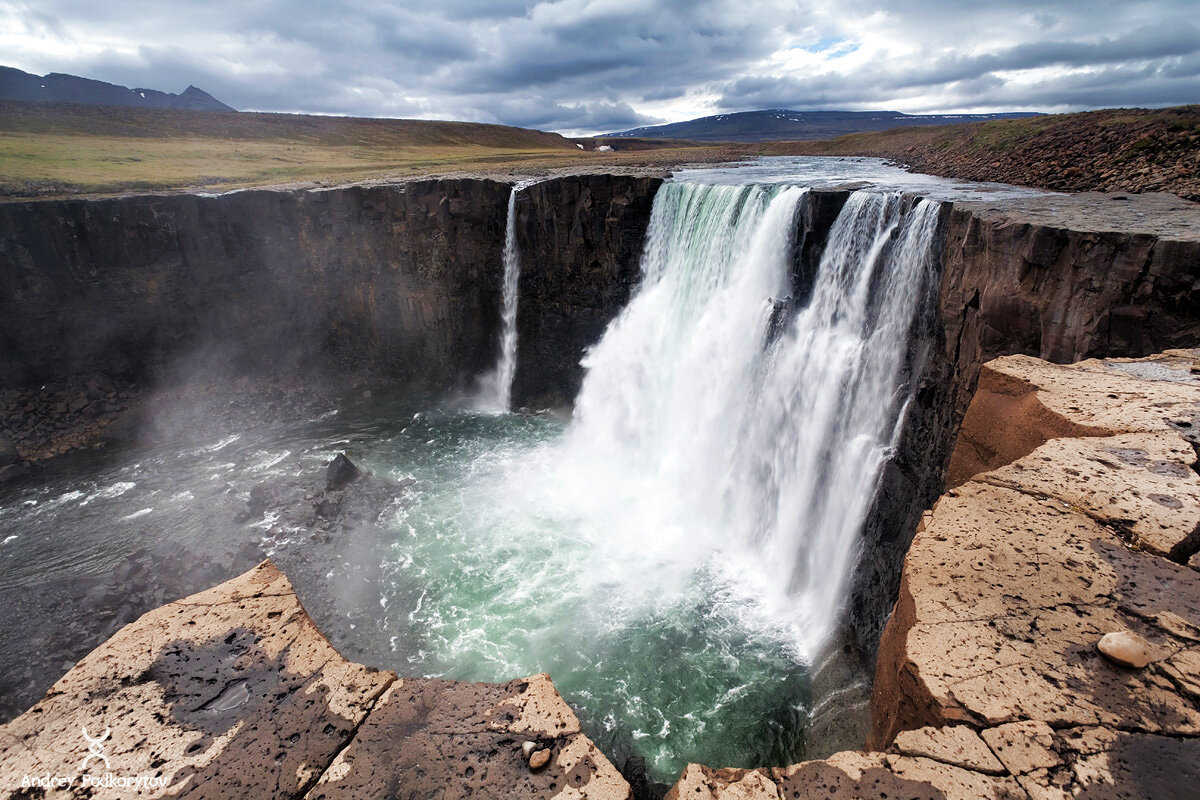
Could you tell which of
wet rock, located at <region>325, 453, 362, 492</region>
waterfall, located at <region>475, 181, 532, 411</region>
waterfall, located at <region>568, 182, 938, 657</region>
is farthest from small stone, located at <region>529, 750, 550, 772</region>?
waterfall, located at <region>475, 181, 532, 411</region>

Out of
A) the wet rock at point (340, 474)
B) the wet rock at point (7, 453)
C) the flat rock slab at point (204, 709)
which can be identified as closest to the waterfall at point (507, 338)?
the wet rock at point (340, 474)

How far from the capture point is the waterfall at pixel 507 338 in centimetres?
2292

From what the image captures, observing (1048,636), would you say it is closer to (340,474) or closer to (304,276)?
(340,474)

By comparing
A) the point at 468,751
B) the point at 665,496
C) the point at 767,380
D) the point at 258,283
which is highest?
the point at 468,751

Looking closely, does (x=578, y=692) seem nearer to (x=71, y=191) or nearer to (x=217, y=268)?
(x=217, y=268)

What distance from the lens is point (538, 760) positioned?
3600mm

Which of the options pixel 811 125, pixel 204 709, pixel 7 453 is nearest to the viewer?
pixel 204 709

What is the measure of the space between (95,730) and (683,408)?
15.0m

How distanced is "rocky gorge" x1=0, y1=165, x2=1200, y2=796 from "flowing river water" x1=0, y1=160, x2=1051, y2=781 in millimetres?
1108

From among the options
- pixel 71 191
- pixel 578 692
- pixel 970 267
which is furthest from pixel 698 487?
pixel 71 191

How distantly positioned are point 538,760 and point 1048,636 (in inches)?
136

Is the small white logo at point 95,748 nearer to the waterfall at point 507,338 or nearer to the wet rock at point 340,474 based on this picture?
the wet rock at point 340,474

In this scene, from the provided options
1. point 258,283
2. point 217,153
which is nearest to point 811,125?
point 217,153

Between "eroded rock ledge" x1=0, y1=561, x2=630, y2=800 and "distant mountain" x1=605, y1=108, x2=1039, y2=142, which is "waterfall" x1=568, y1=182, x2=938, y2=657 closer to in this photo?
"eroded rock ledge" x1=0, y1=561, x2=630, y2=800
